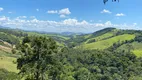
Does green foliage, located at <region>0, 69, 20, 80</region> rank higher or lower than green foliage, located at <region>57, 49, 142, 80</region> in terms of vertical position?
higher

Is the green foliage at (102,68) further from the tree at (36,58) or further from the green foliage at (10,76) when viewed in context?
the tree at (36,58)

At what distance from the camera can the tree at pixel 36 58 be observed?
29203mm

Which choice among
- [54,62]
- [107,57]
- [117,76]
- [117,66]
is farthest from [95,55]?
[54,62]

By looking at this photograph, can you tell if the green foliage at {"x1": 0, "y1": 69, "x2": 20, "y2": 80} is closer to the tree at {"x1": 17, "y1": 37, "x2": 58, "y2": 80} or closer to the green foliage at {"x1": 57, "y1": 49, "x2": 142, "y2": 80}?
the tree at {"x1": 17, "y1": 37, "x2": 58, "y2": 80}

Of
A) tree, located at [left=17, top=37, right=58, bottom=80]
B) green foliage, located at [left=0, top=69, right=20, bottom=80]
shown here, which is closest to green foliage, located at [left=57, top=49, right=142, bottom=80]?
green foliage, located at [left=0, top=69, right=20, bottom=80]

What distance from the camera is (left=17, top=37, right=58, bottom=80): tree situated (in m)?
29.2

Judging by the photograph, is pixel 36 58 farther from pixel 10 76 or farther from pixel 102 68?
pixel 102 68

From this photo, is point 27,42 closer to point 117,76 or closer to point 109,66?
point 117,76

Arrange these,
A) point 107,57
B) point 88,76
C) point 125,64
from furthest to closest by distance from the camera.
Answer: point 107,57, point 125,64, point 88,76

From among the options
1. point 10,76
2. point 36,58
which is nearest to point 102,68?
point 10,76

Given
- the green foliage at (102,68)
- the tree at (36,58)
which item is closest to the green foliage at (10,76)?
the tree at (36,58)

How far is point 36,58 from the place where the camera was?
2952cm

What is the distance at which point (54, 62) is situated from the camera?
3027 cm

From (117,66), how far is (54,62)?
110707 millimetres
